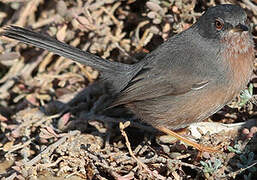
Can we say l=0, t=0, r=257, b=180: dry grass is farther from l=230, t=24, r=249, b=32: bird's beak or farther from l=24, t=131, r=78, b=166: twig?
l=230, t=24, r=249, b=32: bird's beak

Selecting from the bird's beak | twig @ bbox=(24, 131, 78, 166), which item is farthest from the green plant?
twig @ bbox=(24, 131, 78, 166)

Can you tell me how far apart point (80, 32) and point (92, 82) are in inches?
24.7

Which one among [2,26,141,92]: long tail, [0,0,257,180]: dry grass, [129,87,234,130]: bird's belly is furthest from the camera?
[2,26,141,92]: long tail

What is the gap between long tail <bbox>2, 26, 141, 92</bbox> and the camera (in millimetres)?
4473

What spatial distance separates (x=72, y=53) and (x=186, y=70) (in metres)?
1.18

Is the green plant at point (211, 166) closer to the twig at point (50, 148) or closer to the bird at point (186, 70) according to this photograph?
the bird at point (186, 70)

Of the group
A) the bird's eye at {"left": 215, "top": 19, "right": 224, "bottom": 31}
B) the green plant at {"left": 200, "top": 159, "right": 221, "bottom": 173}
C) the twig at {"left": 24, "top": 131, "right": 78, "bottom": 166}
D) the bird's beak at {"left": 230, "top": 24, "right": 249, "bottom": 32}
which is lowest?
the twig at {"left": 24, "top": 131, "right": 78, "bottom": 166}

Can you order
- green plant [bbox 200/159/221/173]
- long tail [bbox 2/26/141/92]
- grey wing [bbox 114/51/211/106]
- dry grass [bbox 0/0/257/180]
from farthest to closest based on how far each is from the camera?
1. long tail [bbox 2/26/141/92]
2. grey wing [bbox 114/51/211/106]
3. dry grass [bbox 0/0/257/180]
4. green plant [bbox 200/159/221/173]

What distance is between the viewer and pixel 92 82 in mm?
5145

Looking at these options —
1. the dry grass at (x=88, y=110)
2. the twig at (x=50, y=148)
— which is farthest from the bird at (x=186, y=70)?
the twig at (x=50, y=148)

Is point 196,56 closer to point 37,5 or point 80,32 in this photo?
point 80,32

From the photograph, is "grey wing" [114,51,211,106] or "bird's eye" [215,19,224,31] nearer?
"bird's eye" [215,19,224,31]

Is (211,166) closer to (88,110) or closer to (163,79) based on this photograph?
(163,79)

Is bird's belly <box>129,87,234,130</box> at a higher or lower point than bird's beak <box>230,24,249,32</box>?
lower
